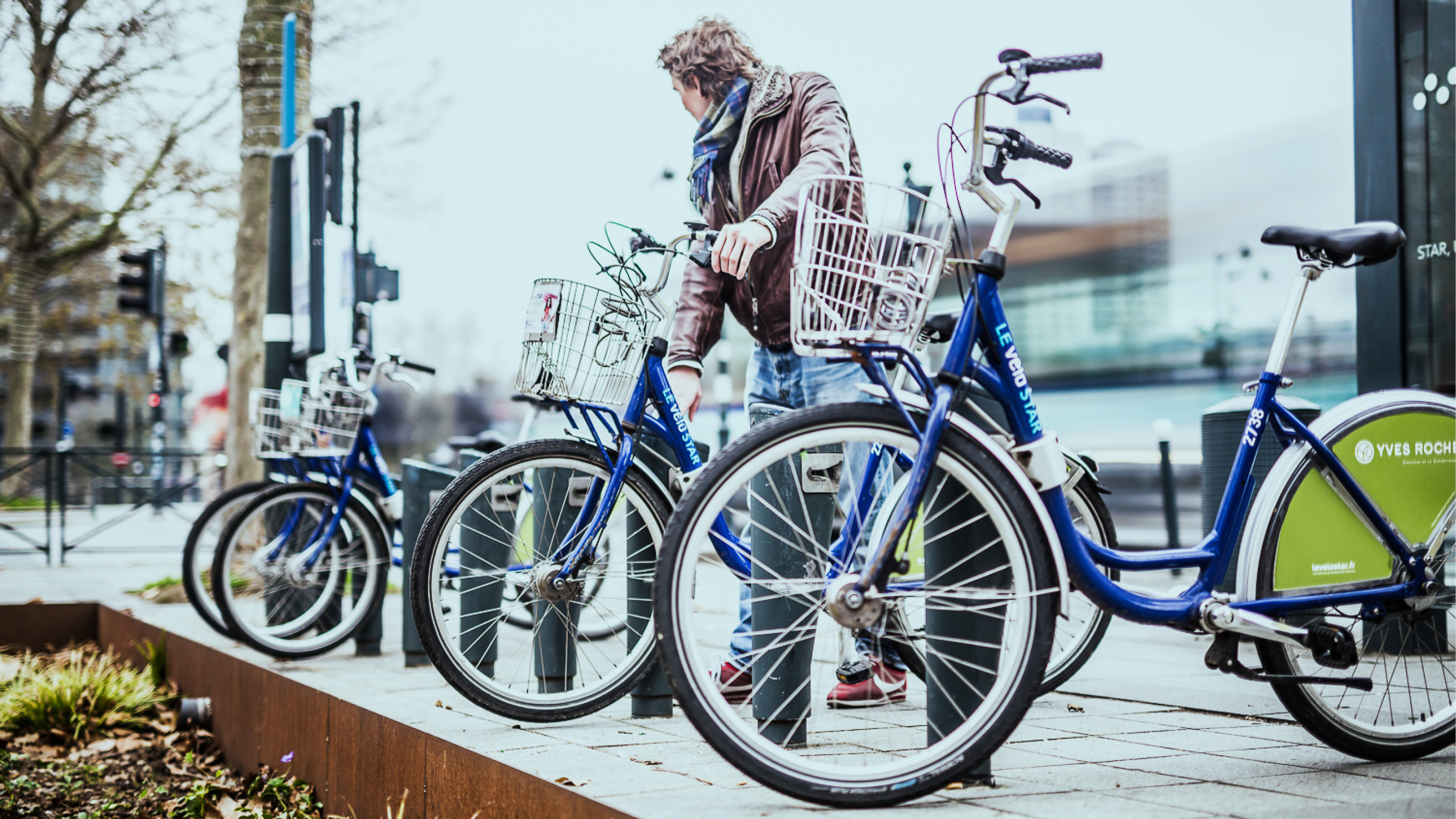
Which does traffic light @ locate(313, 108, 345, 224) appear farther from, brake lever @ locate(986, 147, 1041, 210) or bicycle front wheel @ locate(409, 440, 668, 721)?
brake lever @ locate(986, 147, 1041, 210)

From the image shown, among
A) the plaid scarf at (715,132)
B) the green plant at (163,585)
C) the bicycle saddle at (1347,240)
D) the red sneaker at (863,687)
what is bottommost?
the green plant at (163,585)

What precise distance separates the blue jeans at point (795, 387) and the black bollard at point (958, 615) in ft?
3.59

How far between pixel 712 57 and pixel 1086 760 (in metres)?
2.19

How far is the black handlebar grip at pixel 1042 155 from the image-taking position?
2.50 meters

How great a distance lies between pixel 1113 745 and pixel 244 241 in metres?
7.49

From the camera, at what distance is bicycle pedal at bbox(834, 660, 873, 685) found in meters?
3.68

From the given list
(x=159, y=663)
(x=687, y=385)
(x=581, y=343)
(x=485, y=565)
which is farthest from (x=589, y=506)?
(x=159, y=663)

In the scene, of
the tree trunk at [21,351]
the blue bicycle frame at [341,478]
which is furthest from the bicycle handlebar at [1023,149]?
the tree trunk at [21,351]

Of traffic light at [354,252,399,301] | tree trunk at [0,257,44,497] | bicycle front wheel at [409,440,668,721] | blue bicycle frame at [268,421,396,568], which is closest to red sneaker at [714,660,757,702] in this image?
bicycle front wheel at [409,440,668,721]

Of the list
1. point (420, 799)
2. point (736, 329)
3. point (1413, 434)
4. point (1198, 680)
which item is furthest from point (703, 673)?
point (736, 329)

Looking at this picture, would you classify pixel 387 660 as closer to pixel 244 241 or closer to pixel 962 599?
pixel 962 599

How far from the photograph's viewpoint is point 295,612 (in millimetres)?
5348

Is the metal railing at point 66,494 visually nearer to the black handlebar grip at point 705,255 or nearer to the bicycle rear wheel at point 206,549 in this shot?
the bicycle rear wheel at point 206,549

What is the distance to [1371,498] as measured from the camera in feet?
9.01
